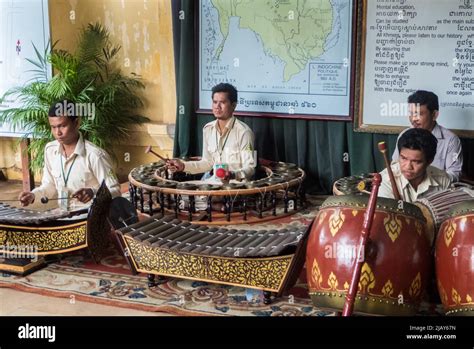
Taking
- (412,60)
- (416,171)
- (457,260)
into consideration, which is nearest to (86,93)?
(412,60)

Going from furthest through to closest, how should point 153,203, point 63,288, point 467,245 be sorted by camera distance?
point 153,203, point 63,288, point 467,245

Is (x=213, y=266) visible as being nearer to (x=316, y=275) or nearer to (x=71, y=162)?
(x=316, y=275)

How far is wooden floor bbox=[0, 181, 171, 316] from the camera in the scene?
3201mm

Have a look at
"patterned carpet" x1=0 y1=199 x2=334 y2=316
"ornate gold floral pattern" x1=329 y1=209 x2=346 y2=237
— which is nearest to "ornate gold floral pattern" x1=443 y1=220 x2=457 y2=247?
"ornate gold floral pattern" x1=329 y1=209 x2=346 y2=237

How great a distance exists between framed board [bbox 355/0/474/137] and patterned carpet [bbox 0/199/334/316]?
2.18 meters

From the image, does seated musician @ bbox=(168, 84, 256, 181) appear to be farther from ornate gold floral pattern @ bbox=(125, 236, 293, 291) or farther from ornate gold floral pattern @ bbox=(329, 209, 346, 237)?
ornate gold floral pattern @ bbox=(329, 209, 346, 237)

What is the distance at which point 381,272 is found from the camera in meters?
2.75

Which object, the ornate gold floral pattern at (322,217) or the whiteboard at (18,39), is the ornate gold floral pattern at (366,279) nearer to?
the ornate gold floral pattern at (322,217)

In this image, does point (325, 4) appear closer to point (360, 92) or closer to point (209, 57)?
point (360, 92)

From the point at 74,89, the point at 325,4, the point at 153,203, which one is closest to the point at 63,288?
the point at 153,203

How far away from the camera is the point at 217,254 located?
128 inches

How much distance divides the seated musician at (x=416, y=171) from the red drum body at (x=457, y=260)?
593 mm

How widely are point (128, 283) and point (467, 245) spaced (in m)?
1.82

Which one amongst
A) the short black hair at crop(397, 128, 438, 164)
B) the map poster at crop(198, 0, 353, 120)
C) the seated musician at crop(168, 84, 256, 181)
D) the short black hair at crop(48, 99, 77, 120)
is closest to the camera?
the short black hair at crop(397, 128, 438, 164)
